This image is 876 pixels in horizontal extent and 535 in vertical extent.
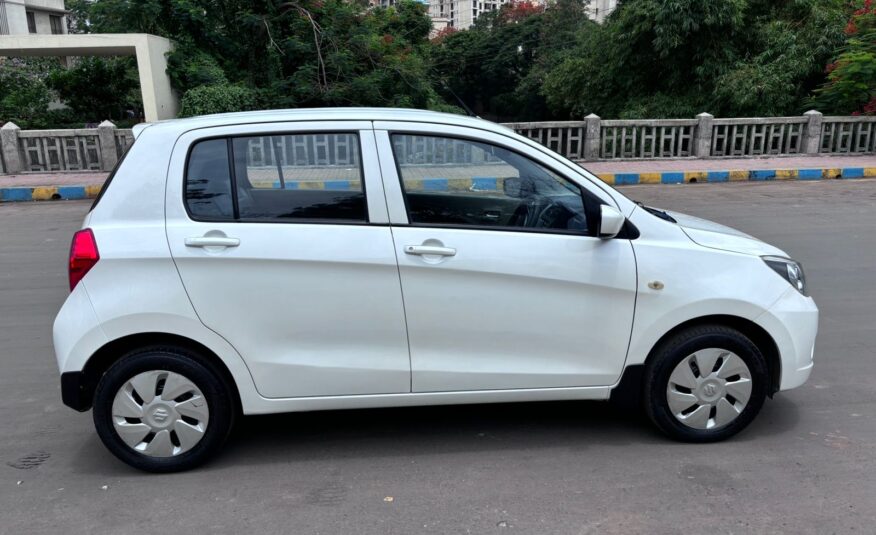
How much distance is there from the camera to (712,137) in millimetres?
16984

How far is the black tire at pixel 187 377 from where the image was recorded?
3338 mm

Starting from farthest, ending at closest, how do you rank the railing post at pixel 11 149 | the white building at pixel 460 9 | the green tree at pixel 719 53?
the white building at pixel 460 9 → the green tree at pixel 719 53 → the railing post at pixel 11 149

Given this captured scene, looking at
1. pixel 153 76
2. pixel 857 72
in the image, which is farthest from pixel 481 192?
pixel 857 72

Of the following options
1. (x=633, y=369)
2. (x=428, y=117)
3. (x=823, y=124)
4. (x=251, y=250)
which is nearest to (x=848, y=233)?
(x=633, y=369)

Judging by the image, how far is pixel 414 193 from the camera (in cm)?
347

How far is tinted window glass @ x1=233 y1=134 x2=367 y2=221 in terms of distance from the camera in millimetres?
3432

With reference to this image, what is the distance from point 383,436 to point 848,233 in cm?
759

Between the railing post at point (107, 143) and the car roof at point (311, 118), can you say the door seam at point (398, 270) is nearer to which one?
the car roof at point (311, 118)

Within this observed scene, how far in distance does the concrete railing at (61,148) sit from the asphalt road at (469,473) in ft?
39.1

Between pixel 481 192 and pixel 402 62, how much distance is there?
16937mm

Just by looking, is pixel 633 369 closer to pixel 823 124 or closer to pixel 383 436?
pixel 383 436

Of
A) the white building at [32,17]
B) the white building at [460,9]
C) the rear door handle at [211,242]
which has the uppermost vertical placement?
the white building at [460,9]

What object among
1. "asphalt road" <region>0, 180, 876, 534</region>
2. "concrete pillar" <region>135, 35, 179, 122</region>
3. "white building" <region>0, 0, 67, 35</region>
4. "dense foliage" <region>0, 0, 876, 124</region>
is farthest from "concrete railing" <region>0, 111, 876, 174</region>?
"white building" <region>0, 0, 67, 35</region>

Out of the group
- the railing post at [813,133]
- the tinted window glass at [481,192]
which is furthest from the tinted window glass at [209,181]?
the railing post at [813,133]
